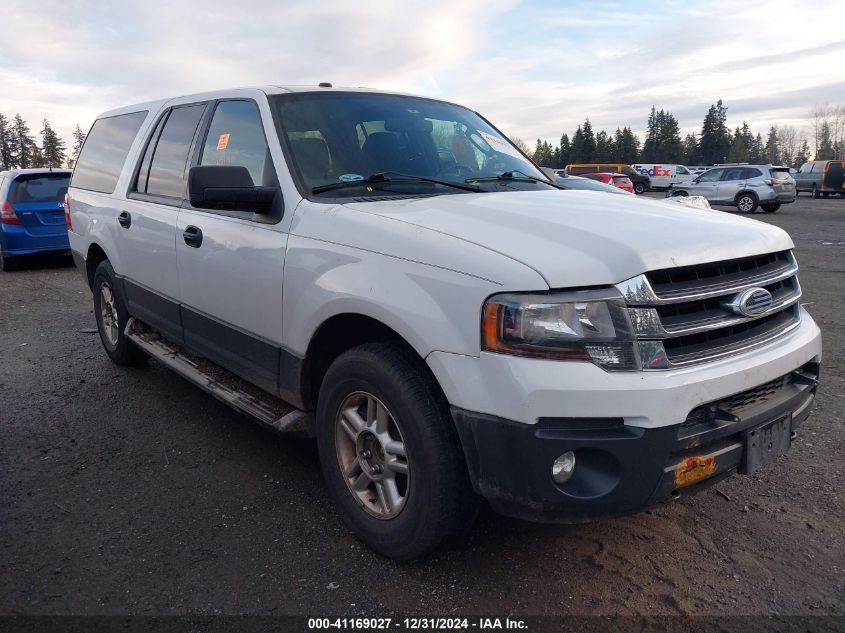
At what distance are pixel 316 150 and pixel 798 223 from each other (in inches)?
786

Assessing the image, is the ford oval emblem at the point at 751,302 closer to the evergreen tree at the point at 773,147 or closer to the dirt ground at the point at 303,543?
the dirt ground at the point at 303,543

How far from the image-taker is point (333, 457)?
301 centimetres

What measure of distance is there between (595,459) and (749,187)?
25487 mm

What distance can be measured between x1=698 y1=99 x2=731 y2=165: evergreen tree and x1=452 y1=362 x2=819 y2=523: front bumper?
9615cm

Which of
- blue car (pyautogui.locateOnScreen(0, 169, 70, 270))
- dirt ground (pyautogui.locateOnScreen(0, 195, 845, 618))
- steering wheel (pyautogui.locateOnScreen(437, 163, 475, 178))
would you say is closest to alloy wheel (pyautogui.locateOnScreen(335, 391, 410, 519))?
dirt ground (pyautogui.locateOnScreen(0, 195, 845, 618))

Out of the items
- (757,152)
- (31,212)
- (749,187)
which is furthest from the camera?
(757,152)

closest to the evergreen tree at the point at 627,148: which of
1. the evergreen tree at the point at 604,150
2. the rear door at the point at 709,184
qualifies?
the evergreen tree at the point at 604,150

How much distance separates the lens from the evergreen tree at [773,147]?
117 meters

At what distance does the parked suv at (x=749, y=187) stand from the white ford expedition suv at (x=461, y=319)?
23.6 meters

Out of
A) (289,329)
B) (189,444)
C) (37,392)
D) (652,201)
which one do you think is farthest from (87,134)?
(652,201)

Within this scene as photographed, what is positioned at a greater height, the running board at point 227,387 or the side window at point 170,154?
the side window at point 170,154

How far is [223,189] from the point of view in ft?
9.93

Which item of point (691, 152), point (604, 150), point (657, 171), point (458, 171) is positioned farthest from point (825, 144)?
point (458, 171)

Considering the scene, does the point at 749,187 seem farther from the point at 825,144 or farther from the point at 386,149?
the point at 825,144
